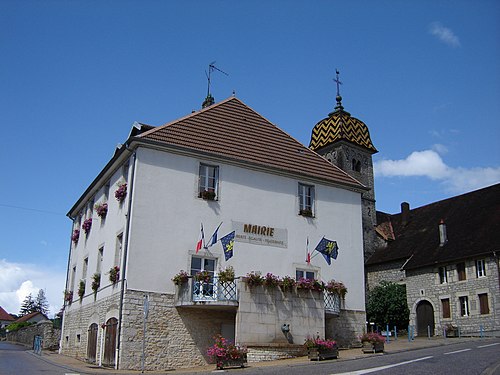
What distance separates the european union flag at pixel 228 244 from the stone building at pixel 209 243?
7.6 inches

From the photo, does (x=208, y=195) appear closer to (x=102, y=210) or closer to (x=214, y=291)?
(x=214, y=291)

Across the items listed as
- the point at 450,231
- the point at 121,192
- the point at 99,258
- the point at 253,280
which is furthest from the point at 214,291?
the point at 450,231

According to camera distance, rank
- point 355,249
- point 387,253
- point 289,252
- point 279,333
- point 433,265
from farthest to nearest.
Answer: point 387,253
point 433,265
point 355,249
point 289,252
point 279,333

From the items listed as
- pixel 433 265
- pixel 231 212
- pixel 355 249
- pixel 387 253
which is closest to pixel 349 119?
pixel 387 253

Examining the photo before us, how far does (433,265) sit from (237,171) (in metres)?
18.6

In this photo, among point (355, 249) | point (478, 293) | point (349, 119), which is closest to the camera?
Result: point (355, 249)

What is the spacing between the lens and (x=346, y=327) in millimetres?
23828

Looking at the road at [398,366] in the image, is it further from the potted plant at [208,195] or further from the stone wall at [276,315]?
the potted plant at [208,195]

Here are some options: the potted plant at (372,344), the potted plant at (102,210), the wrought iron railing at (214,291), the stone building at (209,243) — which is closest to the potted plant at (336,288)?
the stone building at (209,243)

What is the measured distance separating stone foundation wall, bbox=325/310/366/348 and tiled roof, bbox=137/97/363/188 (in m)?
5.90

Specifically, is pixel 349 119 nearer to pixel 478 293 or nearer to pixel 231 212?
pixel 478 293

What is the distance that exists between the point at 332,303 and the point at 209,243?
569 centimetres

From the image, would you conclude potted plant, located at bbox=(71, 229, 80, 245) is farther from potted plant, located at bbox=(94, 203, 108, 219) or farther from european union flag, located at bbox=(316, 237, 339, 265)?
european union flag, located at bbox=(316, 237, 339, 265)

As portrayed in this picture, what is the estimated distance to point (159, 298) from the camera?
1969 cm
